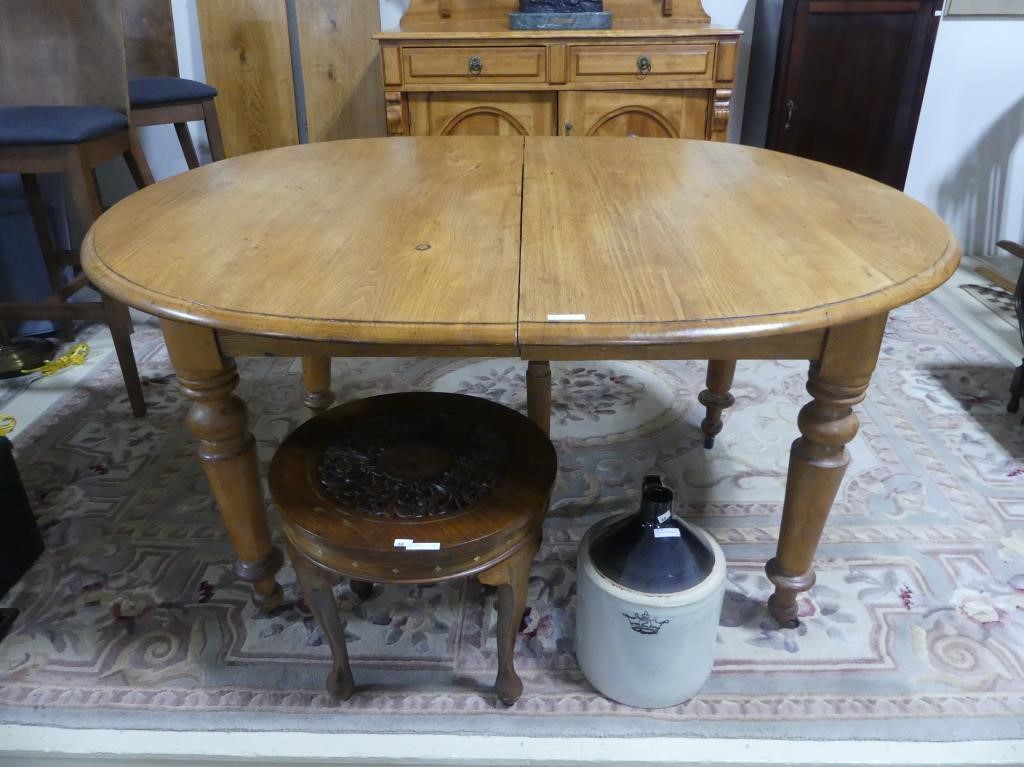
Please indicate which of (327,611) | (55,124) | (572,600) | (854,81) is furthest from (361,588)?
(854,81)

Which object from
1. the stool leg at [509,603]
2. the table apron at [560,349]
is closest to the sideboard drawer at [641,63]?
the table apron at [560,349]

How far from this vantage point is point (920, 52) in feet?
8.55

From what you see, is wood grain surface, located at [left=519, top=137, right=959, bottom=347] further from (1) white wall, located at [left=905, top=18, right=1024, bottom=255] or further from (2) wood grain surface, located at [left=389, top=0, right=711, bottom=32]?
(1) white wall, located at [left=905, top=18, right=1024, bottom=255]

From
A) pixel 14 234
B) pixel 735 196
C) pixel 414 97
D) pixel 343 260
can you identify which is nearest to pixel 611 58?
pixel 414 97

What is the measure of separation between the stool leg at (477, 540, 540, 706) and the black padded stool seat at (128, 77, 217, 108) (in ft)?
6.72

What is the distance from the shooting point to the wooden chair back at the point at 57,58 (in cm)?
212

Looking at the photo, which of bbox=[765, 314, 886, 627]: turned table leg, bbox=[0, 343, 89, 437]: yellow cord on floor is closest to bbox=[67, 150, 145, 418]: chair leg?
bbox=[0, 343, 89, 437]: yellow cord on floor

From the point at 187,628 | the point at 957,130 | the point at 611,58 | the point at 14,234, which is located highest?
the point at 611,58

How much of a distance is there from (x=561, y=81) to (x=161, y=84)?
4.37ft

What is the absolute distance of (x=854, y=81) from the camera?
2658 millimetres

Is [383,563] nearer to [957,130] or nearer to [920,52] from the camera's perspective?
[920,52]

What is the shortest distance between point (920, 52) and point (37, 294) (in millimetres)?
3100

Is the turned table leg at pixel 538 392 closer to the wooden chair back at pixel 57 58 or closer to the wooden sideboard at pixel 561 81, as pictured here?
the wooden sideboard at pixel 561 81

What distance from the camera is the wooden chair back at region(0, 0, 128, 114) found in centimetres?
212
